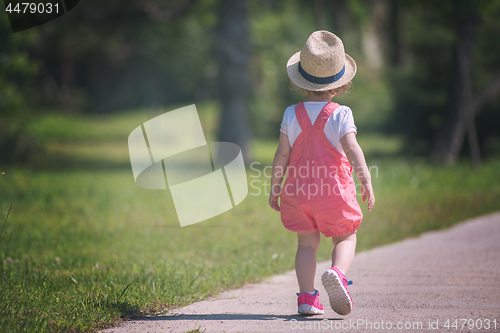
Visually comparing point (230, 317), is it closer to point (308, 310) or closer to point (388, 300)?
point (308, 310)

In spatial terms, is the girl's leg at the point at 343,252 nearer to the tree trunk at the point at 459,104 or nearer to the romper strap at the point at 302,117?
the romper strap at the point at 302,117

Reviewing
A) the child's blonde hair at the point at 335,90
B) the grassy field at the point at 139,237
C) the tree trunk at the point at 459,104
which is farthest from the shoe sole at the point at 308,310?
the tree trunk at the point at 459,104

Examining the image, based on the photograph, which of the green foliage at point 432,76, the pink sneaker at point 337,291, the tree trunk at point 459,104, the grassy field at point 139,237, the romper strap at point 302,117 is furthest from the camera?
the green foliage at point 432,76

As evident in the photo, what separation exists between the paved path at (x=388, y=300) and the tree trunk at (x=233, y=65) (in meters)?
8.26

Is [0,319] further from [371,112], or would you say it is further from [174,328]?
[371,112]

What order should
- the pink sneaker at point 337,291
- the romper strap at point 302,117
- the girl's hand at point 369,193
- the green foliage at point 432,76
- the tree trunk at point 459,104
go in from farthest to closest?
the green foliage at point 432,76 → the tree trunk at point 459,104 → the romper strap at point 302,117 → the girl's hand at point 369,193 → the pink sneaker at point 337,291

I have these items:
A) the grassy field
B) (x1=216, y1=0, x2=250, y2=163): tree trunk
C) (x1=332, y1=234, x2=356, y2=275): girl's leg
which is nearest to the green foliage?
the grassy field

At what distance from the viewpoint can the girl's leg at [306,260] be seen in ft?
10.4

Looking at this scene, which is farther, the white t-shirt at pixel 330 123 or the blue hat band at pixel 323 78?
the blue hat band at pixel 323 78

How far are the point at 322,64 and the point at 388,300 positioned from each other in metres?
1.66

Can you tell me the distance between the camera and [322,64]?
3221 mm

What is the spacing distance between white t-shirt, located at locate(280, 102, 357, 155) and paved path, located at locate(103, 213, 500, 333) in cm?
106

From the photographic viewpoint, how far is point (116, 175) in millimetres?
12062

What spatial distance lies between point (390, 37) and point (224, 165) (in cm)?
2404
